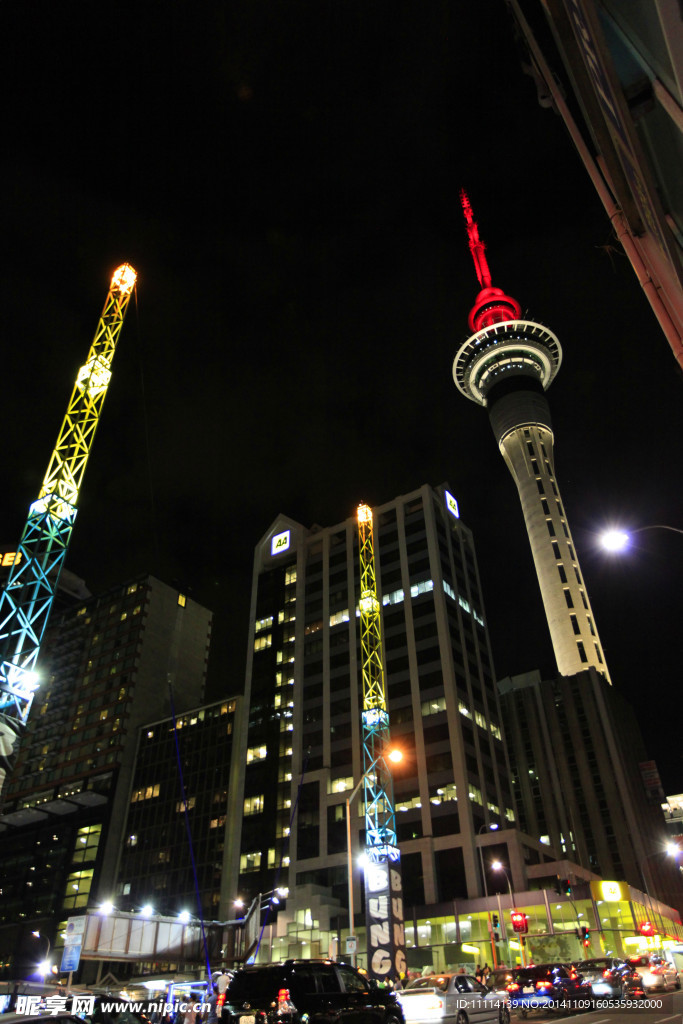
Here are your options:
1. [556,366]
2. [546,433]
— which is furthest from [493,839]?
[556,366]

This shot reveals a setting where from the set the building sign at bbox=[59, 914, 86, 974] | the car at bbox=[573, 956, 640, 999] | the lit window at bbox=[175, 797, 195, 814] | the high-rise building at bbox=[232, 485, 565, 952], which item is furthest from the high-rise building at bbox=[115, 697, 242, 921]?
the car at bbox=[573, 956, 640, 999]

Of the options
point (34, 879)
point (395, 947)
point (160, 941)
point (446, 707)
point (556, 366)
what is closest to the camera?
point (395, 947)

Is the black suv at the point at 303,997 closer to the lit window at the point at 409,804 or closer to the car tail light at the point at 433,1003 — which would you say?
the car tail light at the point at 433,1003

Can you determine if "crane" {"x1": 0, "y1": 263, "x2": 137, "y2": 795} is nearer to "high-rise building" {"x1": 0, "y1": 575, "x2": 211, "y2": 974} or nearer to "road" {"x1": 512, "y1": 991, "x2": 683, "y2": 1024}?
"road" {"x1": 512, "y1": 991, "x2": 683, "y2": 1024}

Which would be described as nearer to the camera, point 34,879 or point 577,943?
point 577,943

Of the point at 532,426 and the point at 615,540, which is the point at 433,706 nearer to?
the point at 615,540

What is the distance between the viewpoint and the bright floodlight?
1994cm

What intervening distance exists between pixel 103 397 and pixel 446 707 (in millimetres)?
58826

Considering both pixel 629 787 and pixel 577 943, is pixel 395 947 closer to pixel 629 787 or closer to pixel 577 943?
pixel 577 943

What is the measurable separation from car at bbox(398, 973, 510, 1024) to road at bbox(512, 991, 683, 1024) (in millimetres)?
1858

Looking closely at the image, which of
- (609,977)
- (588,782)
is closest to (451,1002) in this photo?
(609,977)

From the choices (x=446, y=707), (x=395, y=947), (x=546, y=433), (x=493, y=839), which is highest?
(x=546, y=433)

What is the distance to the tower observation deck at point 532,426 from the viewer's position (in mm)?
136500

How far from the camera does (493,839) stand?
73.5m
